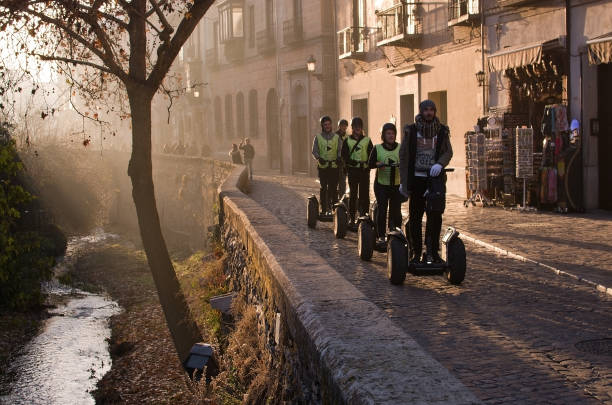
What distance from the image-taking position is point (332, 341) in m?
4.05

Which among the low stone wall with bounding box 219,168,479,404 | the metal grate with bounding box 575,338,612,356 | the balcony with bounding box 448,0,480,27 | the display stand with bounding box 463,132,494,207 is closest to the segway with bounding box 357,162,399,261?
the low stone wall with bounding box 219,168,479,404

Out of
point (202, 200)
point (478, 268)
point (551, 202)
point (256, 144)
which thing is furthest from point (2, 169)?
point (256, 144)

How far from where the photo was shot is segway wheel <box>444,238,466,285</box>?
770 cm

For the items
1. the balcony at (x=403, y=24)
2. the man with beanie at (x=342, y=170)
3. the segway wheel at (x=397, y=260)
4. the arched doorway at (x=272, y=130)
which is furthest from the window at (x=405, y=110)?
the segway wheel at (x=397, y=260)

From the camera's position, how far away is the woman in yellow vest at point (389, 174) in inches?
371

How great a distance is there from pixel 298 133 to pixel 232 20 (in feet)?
32.2

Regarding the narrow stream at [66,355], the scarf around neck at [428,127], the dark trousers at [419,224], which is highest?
the scarf around neck at [428,127]

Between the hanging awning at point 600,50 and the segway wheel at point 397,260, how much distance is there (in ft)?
24.2

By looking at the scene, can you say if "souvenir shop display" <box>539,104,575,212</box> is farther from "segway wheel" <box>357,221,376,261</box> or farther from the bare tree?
the bare tree

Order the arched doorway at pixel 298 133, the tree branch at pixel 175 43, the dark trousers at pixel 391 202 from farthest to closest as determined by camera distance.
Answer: the arched doorway at pixel 298 133, the tree branch at pixel 175 43, the dark trousers at pixel 391 202

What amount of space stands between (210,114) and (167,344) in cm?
3429

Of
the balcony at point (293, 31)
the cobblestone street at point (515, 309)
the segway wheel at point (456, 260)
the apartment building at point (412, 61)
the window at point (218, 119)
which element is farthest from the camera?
the window at point (218, 119)

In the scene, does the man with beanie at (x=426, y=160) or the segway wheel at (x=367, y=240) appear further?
the segway wheel at (x=367, y=240)

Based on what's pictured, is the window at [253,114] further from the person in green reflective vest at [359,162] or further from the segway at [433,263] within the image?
the segway at [433,263]
